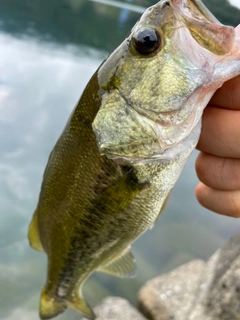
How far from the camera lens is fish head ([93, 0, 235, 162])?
2.58ft

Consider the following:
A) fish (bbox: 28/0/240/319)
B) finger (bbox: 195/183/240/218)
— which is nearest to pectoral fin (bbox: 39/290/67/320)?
fish (bbox: 28/0/240/319)

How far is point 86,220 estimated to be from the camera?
118 cm

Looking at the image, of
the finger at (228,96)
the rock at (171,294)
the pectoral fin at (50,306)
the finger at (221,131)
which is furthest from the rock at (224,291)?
the finger at (228,96)

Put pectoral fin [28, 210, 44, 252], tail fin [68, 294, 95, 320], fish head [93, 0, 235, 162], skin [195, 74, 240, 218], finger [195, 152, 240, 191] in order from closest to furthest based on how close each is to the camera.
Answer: fish head [93, 0, 235, 162] < skin [195, 74, 240, 218] < finger [195, 152, 240, 191] < pectoral fin [28, 210, 44, 252] < tail fin [68, 294, 95, 320]

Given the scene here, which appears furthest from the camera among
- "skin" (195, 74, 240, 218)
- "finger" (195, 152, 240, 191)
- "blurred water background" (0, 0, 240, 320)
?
"blurred water background" (0, 0, 240, 320)

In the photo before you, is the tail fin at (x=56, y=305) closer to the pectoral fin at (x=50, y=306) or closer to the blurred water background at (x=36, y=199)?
the pectoral fin at (x=50, y=306)

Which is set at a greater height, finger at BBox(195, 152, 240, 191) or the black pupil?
the black pupil

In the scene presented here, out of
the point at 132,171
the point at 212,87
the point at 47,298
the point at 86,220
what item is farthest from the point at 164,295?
the point at 212,87

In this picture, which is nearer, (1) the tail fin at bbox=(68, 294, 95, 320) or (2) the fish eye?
(2) the fish eye

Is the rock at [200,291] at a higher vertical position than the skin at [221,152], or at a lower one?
lower

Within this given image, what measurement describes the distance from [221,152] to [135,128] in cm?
27

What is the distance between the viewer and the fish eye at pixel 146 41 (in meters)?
0.84

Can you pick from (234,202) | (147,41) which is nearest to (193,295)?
(234,202)

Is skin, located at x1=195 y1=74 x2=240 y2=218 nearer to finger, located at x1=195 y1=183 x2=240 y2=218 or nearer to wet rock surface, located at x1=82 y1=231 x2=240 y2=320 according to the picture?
finger, located at x1=195 y1=183 x2=240 y2=218
